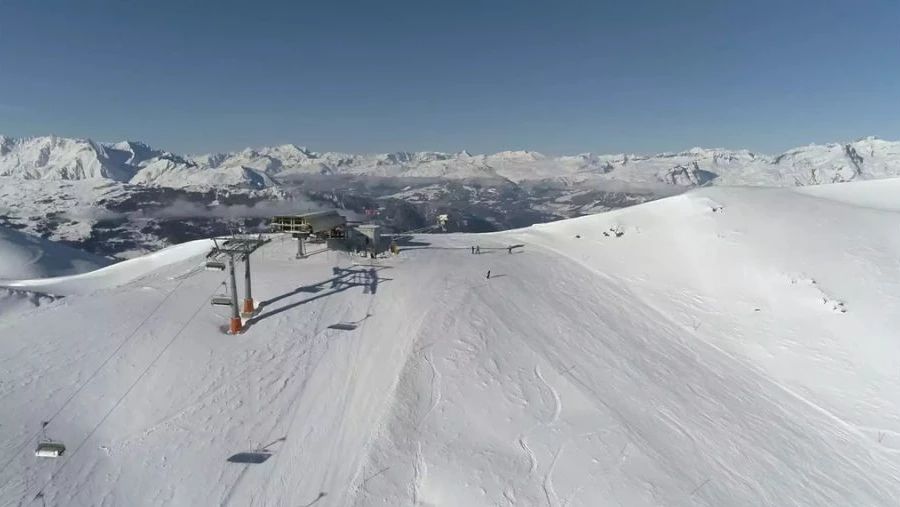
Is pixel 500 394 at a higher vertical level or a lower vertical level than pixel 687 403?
higher

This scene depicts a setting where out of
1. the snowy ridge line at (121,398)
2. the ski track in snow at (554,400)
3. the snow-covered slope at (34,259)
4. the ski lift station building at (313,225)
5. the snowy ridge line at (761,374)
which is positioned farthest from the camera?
the snow-covered slope at (34,259)

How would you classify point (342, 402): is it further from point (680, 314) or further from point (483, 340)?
point (680, 314)

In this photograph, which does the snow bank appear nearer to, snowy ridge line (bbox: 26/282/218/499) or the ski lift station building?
the ski lift station building

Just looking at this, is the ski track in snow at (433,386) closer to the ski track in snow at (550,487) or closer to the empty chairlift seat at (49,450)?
the ski track in snow at (550,487)

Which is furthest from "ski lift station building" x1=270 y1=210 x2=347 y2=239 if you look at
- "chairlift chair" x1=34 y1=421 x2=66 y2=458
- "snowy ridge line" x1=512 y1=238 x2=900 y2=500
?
"snowy ridge line" x1=512 y1=238 x2=900 y2=500

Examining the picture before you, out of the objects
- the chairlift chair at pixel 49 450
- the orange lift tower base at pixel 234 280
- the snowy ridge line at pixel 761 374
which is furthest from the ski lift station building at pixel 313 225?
the snowy ridge line at pixel 761 374

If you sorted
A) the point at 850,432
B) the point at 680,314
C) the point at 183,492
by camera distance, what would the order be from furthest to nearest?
the point at 680,314 → the point at 850,432 → the point at 183,492

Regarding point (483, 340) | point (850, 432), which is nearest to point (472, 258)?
point (483, 340)
